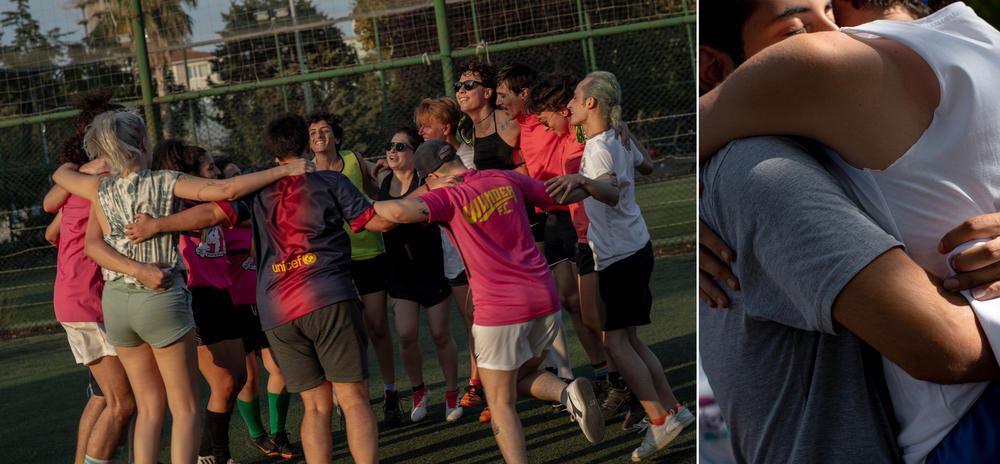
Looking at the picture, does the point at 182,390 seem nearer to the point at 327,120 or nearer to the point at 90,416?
the point at 90,416

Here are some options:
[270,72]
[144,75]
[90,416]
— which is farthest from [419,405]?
[270,72]

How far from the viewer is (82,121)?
381cm

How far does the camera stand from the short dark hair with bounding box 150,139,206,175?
410cm

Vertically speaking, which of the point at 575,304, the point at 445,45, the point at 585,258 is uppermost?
the point at 445,45

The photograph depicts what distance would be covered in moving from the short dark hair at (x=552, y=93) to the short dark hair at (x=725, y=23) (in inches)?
138

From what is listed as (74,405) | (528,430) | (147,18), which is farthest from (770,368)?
(147,18)

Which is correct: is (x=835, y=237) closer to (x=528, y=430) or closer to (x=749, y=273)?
(x=749, y=273)

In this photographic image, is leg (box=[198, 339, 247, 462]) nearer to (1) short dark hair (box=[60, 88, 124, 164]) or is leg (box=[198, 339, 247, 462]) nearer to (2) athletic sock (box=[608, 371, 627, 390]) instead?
(1) short dark hair (box=[60, 88, 124, 164])

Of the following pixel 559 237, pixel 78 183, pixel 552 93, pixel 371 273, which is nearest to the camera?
pixel 78 183

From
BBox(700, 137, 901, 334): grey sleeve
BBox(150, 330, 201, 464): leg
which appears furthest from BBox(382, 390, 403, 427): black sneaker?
BBox(700, 137, 901, 334): grey sleeve

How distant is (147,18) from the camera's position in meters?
10.2

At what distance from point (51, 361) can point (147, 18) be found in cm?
454

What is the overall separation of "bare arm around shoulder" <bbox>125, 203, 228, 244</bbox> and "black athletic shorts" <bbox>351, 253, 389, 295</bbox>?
4.86 feet

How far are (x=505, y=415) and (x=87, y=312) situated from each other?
1.94m
